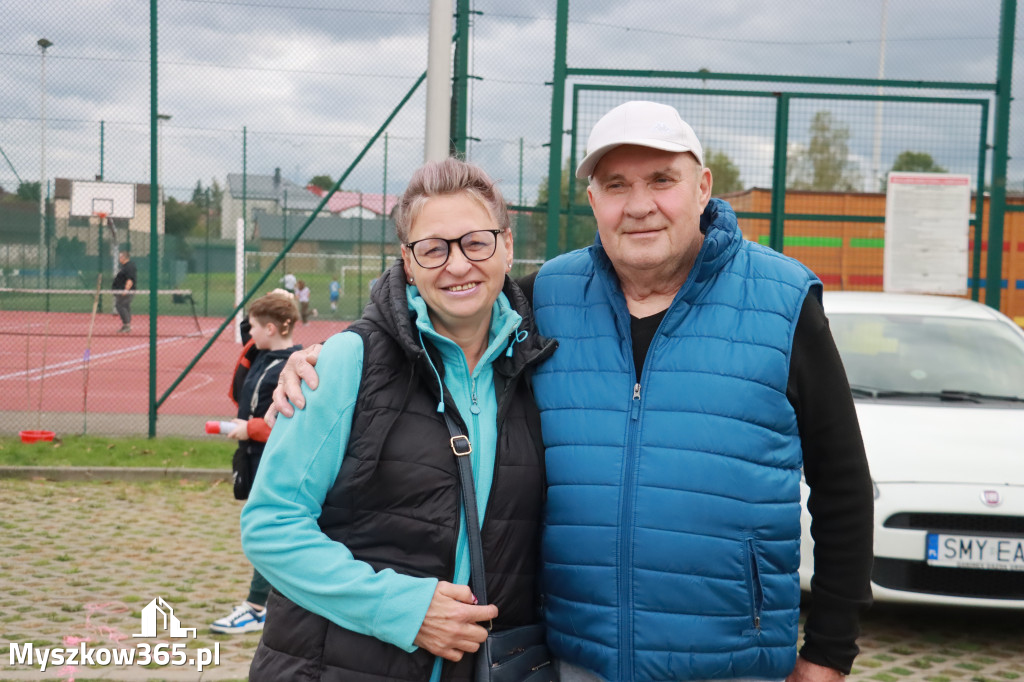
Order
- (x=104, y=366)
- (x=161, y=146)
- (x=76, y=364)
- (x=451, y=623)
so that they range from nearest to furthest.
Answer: (x=451, y=623)
(x=161, y=146)
(x=76, y=364)
(x=104, y=366)

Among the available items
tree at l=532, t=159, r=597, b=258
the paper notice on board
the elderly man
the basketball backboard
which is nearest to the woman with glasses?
the elderly man

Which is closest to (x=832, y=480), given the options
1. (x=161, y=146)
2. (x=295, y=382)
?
(x=295, y=382)

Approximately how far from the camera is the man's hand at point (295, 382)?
211cm

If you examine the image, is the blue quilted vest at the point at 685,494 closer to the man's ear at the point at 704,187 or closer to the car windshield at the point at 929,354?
the man's ear at the point at 704,187

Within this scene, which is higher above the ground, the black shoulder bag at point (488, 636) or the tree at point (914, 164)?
the tree at point (914, 164)

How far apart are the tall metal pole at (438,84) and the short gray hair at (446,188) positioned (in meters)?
3.88

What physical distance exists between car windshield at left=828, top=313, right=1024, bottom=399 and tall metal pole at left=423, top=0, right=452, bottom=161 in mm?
2681

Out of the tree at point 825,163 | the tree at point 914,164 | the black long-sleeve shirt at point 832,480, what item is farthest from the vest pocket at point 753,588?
the tree at point 914,164

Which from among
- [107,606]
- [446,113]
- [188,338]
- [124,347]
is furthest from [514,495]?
[124,347]

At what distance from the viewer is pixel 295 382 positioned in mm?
2158

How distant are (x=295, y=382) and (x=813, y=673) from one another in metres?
1.35

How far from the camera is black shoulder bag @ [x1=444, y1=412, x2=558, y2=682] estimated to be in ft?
6.88

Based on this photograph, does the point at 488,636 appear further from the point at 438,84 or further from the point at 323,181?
the point at 323,181

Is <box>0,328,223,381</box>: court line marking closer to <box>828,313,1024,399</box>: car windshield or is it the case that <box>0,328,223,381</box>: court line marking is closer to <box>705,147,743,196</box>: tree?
<box>705,147,743,196</box>: tree
